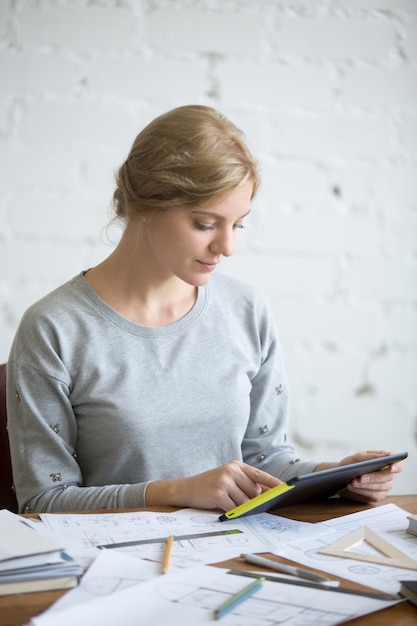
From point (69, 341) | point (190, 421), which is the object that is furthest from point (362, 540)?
point (69, 341)

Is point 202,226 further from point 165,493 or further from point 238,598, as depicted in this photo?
point 238,598

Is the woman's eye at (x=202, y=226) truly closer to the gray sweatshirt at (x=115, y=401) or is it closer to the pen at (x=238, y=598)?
the gray sweatshirt at (x=115, y=401)

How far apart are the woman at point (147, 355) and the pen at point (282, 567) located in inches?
12.4

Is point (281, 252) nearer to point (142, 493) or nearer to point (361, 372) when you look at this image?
point (361, 372)

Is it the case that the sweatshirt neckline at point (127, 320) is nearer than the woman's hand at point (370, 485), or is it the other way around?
the woman's hand at point (370, 485)

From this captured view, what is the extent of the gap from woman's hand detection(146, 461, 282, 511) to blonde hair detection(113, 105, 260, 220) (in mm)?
420

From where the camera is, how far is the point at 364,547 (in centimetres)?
93

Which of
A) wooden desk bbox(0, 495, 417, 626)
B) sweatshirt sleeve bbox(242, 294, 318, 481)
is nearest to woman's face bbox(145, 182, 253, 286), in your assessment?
sweatshirt sleeve bbox(242, 294, 318, 481)

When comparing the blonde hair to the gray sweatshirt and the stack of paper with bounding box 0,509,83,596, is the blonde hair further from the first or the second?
the stack of paper with bounding box 0,509,83,596

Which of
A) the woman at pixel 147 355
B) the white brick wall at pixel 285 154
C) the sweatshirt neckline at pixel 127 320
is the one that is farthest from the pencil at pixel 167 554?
the white brick wall at pixel 285 154

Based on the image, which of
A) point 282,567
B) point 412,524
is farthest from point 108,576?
point 412,524

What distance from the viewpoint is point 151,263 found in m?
1.38

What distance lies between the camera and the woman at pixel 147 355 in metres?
1.25

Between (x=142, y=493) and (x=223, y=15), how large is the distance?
1.12m
